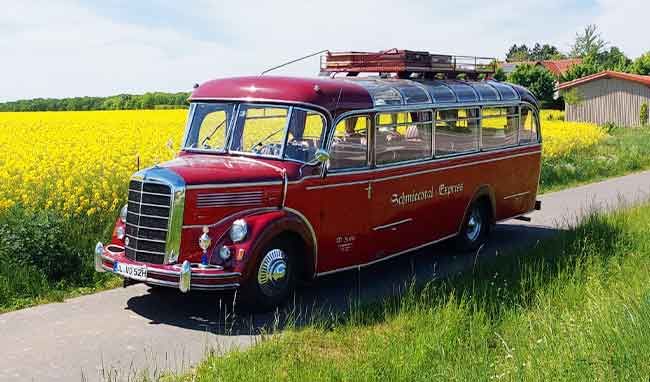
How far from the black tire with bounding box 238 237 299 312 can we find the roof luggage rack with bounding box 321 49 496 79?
3650 millimetres

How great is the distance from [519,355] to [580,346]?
43 cm

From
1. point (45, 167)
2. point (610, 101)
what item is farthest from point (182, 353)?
point (610, 101)

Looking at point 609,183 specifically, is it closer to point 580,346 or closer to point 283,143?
point 283,143

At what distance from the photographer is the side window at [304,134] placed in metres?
8.00

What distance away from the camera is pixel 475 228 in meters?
11.3

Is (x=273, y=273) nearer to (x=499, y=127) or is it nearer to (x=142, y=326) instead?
(x=142, y=326)

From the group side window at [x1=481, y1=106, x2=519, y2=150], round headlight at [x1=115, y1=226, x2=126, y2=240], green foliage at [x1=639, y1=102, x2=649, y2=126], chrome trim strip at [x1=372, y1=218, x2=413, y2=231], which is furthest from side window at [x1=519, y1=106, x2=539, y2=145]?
green foliage at [x1=639, y1=102, x2=649, y2=126]

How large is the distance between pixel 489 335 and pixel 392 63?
4989 mm

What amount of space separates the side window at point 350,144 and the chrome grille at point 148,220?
184cm

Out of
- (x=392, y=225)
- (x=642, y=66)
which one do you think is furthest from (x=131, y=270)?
(x=642, y=66)

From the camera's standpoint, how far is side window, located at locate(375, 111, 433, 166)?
8844mm

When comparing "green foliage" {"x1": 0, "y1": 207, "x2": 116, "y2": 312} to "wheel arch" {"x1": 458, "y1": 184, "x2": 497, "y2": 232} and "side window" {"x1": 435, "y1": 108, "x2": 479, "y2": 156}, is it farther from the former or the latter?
"wheel arch" {"x1": 458, "y1": 184, "x2": 497, "y2": 232}

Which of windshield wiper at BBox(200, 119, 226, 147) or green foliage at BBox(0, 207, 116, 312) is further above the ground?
windshield wiper at BBox(200, 119, 226, 147)

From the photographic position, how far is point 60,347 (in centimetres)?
668
